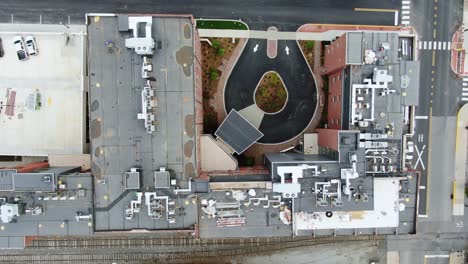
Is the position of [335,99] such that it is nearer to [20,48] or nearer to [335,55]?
[335,55]

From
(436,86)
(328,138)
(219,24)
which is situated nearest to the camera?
(328,138)

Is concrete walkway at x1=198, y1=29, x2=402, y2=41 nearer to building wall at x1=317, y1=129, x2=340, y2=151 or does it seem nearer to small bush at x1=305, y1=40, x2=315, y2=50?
small bush at x1=305, y1=40, x2=315, y2=50

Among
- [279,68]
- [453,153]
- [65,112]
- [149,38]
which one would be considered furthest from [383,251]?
[65,112]

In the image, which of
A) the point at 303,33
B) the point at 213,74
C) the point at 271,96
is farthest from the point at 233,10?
the point at 271,96

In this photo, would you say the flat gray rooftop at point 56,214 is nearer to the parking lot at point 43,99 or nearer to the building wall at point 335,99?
the parking lot at point 43,99

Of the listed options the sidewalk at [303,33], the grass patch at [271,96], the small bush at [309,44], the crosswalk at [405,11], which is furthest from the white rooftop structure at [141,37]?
the crosswalk at [405,11]

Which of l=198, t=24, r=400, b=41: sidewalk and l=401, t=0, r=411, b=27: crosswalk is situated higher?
l=401, t=0, r=411, b=27: crosswalk

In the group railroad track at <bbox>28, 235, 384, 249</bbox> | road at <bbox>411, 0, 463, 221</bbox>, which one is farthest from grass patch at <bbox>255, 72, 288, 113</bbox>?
road at <bbox>411, 0, 463, 221</bbox>
